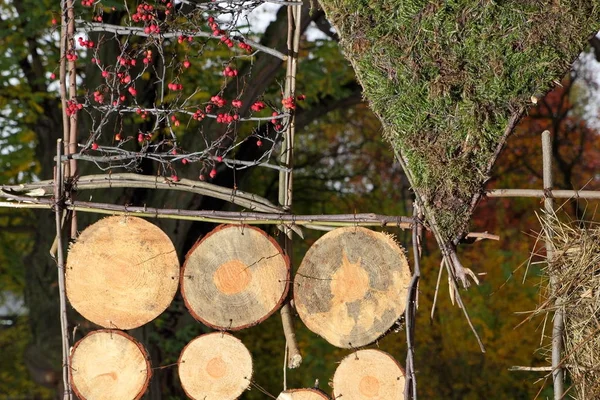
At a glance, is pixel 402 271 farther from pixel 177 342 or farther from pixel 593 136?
pixel 593 136

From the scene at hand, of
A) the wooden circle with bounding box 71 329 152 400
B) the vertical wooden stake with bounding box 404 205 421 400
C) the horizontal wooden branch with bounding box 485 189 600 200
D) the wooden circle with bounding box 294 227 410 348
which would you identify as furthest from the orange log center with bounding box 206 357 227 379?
the horizontal wooden branch with bounding box 485 189 600 200

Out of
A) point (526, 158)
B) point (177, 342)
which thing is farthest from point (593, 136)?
point (177, 342)

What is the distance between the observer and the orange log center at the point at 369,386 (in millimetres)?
3578

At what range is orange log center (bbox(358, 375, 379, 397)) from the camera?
3.58 metres

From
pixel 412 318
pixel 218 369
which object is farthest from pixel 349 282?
→ pixel 218 369

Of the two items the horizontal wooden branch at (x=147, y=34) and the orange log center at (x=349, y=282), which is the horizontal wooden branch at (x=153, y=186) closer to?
the orange log center at (x=349, y=282)

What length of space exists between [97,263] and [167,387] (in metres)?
3.41

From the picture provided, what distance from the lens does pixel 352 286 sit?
3.61 m

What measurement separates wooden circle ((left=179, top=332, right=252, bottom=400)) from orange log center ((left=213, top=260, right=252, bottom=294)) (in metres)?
0.22

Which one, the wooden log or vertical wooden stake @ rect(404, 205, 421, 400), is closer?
vertical wooden stake @ rect(404, 205, 421, 400)

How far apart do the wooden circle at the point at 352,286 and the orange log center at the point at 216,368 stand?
1.49 ft

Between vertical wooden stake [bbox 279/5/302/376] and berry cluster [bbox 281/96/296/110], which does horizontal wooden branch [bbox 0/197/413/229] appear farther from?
berry cluster [bbox 281/96/296/110]

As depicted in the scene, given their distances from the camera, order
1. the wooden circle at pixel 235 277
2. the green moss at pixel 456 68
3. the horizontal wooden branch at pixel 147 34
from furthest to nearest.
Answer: the horizontal wooden branch at pixel 147 34, the wooden circle at pixel 235 277, the green moss at pixel 456 68

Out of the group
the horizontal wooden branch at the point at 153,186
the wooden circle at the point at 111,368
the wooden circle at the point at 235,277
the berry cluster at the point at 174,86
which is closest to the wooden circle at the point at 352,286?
the wooden circle at the point at 235,277
